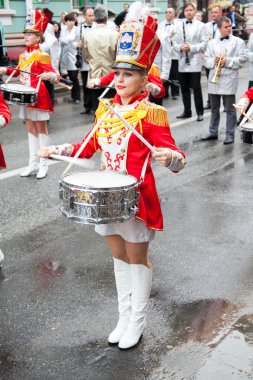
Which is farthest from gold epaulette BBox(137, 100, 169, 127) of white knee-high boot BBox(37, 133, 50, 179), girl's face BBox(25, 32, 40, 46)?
white knee-high boot BBox(37, 133, 50, 179)

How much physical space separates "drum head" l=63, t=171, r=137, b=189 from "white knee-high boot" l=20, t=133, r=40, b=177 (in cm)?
440

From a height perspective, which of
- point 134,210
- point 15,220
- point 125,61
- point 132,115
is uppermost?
point 125,61

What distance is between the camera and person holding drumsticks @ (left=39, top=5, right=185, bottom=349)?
11.8 feet

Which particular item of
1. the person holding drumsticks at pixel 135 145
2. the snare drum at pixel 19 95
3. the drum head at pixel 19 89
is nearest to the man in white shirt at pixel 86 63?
the drum head at pixel 19 89

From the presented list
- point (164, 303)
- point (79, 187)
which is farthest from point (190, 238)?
point (79, 187)

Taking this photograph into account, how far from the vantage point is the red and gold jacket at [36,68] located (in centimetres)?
749

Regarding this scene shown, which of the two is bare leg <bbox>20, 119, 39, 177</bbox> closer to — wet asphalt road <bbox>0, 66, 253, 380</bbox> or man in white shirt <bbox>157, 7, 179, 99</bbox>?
wet asphalt road <bbox>0, 66, 253, 380</bbox>

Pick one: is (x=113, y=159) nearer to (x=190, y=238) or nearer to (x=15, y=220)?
(x=190, y=238)

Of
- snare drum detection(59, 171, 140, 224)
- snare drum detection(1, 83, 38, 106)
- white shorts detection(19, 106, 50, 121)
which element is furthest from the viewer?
white shorts detection(19, 106, 50, 121)

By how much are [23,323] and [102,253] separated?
1414mm

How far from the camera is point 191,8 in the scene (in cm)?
1151

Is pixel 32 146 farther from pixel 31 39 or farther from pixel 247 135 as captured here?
pixel 247 135

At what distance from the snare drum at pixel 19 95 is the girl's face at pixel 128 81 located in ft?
12.1

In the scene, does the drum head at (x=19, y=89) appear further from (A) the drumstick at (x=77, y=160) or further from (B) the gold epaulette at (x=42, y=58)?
(A) the drumstick at (x=77, y=160)
